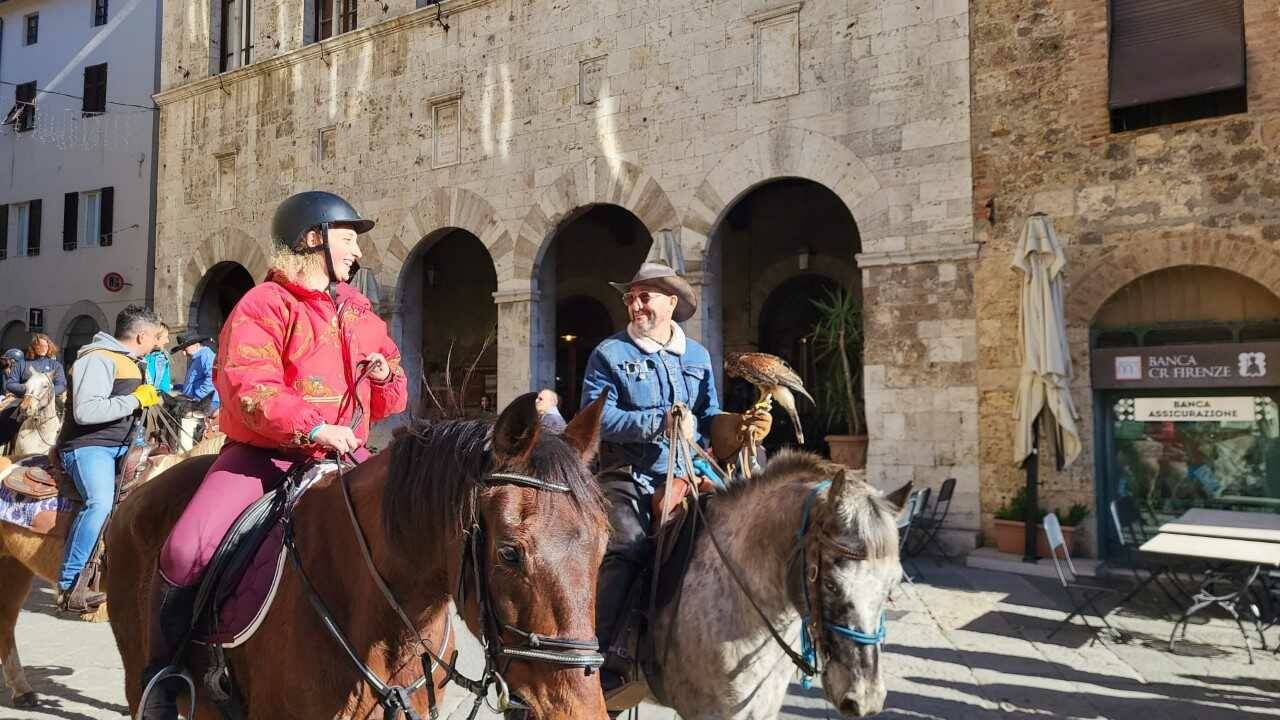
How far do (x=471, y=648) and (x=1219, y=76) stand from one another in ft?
30.4

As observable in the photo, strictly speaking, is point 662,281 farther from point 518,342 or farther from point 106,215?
point 106,215

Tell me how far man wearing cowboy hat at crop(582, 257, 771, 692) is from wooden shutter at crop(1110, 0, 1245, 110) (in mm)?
7501

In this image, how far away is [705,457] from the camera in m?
3.72

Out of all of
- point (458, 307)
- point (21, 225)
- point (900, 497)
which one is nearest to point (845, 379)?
point (900, 497)

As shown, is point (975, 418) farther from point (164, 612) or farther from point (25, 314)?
point (25, 314)

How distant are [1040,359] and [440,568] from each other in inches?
317

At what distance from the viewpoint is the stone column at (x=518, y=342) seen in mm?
12445

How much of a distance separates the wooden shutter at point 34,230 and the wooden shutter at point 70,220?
1274 millimetres

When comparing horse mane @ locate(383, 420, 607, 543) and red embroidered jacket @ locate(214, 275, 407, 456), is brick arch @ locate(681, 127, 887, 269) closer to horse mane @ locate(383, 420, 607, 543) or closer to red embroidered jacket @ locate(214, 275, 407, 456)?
red embroidered jacket @ locate(214, 275, 407, 456)

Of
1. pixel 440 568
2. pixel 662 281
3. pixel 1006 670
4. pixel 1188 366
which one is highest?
pixel 662 281

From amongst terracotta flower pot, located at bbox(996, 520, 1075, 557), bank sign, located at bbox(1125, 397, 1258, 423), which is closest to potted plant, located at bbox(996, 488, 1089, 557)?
terracotta flower pot, located at bbox(996, 520, 1075, 557)

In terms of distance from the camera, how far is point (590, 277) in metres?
15.7

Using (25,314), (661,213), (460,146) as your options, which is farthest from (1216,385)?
(25,314)

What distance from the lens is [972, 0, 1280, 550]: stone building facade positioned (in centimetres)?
823
